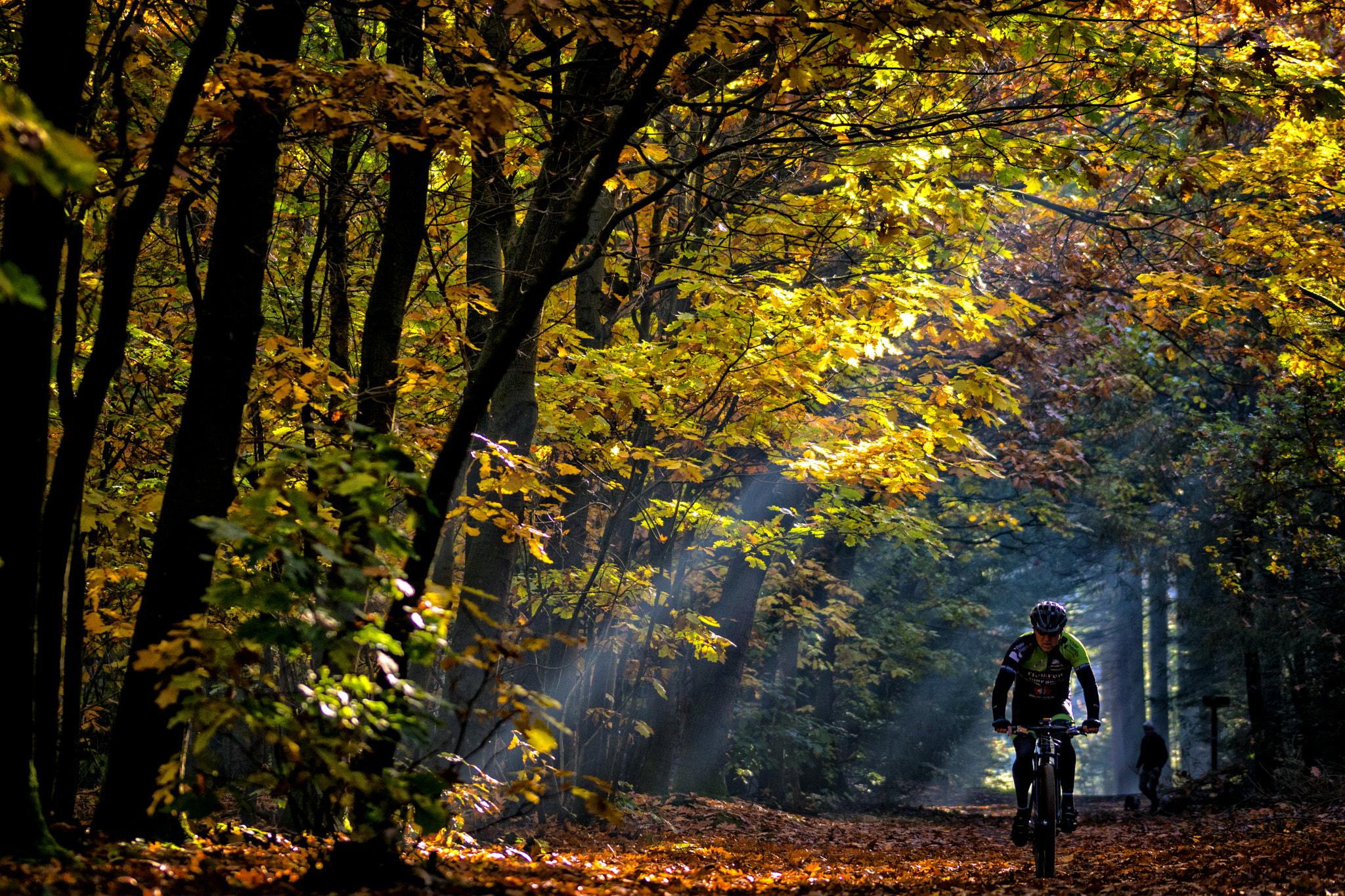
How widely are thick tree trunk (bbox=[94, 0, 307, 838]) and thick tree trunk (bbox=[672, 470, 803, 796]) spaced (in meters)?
13.2

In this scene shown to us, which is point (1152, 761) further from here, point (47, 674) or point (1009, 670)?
point (47, 674)

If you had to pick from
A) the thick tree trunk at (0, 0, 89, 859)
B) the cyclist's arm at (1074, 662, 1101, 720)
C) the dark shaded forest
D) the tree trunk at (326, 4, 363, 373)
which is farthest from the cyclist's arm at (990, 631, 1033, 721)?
the thick tree trunk at (0, 0, 89, 859)

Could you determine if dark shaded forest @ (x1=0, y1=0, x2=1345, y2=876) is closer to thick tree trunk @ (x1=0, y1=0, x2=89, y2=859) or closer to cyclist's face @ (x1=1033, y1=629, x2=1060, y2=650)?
thick tree trunk @ (x1=0, y1=0, x2=89, y2=859)

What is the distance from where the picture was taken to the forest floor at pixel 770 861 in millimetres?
3830

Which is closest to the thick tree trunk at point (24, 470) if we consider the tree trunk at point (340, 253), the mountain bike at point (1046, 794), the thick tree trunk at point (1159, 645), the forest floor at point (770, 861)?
the forest floor at point (770, 861)

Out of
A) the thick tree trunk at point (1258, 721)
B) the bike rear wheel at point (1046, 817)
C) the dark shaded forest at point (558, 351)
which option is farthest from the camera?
the thick tree trunk at point (1258, 721)

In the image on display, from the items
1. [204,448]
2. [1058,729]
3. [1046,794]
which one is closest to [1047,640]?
[1058,729]

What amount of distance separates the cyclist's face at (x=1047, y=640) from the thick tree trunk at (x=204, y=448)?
19.5 ft

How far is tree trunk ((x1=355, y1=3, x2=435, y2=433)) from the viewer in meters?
5.94

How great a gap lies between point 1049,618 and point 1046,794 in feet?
4.16

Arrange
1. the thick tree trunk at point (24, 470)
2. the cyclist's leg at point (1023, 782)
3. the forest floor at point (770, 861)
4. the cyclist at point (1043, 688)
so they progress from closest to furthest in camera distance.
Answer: the thick tree trunk at point (24, 470) < the forest floor at point (770, 861) < the cyclist's leg at point (1023, 782) < the cyclist at point (1043, 688)

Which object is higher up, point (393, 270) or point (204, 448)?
point (393, 270)

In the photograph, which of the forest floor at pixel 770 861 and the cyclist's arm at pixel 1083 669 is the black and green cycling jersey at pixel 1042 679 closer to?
the cyclist's arm at pixel 1083 669

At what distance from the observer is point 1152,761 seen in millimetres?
19719
